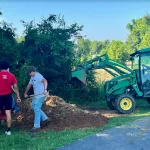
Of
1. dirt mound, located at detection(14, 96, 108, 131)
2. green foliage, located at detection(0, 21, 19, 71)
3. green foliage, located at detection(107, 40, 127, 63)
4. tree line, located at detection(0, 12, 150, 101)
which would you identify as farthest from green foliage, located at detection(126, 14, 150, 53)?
dirt mound, located at detection(14, 96, 108, 131)

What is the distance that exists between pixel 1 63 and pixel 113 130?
346cm

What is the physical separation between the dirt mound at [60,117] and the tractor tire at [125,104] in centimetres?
A: 214

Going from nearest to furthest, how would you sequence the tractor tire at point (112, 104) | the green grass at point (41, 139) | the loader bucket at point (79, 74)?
Result: the green grass at point (41, 139)
the loader bucket at point (79, 74)
the tractor tire at point (112, 104)

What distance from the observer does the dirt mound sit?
8.95 metres

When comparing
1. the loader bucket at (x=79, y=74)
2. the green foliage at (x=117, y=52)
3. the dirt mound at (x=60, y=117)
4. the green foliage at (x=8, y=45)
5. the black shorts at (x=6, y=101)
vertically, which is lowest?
the dirt mound at (x=60, y=117)

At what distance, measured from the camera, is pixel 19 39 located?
14.9 m

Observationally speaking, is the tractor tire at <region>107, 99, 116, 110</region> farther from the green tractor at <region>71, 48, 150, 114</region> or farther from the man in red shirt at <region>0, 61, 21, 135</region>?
the man in red shirt at <region>0, 61, 21, 135</region>

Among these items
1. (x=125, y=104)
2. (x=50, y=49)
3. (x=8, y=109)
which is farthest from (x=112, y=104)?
(x=8, y=109)

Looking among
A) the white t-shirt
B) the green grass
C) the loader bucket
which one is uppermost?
the loader bucket

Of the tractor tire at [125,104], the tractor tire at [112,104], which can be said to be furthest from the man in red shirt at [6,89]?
the tractor tire at [112,104]

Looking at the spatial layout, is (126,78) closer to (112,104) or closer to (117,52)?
(112,104)

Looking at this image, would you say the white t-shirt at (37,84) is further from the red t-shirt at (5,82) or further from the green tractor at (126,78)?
the green tractor at (126,78)

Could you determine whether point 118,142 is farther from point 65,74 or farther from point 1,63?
point 65,74

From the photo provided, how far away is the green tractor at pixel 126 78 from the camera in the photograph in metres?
12.0
